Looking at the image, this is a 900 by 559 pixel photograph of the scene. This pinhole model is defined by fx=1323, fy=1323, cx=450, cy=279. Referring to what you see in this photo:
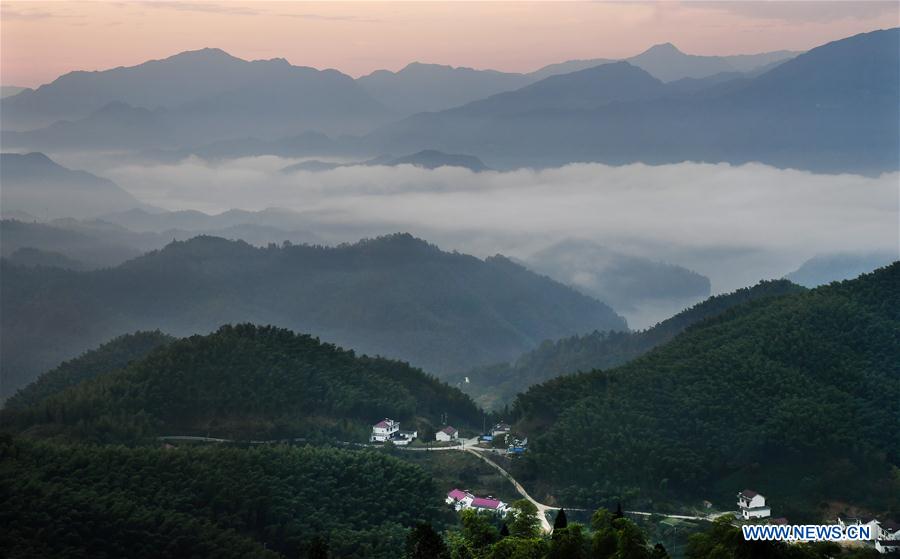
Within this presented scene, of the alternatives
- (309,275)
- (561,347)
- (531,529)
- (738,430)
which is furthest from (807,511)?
(309,275)

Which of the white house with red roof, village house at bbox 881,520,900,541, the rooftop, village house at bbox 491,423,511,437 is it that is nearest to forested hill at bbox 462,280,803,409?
village house at bbox 491,423,511,437

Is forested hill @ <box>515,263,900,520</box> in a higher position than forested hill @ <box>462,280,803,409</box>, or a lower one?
lower

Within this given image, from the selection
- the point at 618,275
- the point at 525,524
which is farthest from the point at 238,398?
the point at 618,275

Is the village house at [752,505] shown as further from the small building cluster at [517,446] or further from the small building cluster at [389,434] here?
the small building cluster at [389,434]

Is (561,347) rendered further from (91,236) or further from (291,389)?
(91,236)

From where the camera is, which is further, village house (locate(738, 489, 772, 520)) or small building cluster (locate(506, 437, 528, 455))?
small building cluster (locate(506, 437, 528, 455))

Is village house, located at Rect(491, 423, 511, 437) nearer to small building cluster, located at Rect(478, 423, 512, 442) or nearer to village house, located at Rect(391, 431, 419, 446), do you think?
small building cluster, located at Rect(478, 423, 512, 442)

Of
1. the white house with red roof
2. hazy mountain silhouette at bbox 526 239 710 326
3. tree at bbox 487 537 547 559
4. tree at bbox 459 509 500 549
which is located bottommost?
tree at bbox 487 537 547 559
